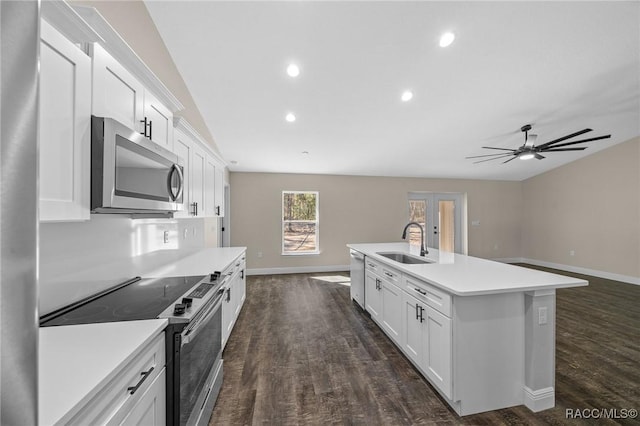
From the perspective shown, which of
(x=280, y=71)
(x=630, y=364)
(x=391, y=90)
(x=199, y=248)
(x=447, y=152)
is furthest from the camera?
(x=447, y=152)

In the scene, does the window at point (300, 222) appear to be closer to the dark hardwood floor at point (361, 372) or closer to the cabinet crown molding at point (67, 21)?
the dark hardwood floor at point (361, 372)

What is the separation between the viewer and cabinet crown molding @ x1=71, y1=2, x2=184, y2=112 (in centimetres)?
114

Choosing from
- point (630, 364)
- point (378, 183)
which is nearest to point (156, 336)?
point (630, 364)

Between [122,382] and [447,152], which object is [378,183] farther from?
[122,382]

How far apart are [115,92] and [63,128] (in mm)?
444

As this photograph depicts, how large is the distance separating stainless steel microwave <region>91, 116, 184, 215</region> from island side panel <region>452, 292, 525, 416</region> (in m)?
2.06

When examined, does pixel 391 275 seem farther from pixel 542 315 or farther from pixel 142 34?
pixel 142 34

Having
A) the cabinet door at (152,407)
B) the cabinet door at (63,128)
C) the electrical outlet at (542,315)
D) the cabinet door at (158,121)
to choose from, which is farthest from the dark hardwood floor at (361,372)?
the cabinet door at (158,121)

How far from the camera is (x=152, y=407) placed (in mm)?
1095

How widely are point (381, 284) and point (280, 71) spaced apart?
2.66 metres

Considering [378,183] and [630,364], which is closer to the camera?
[630,364]

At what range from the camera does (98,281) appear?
5.21 ft

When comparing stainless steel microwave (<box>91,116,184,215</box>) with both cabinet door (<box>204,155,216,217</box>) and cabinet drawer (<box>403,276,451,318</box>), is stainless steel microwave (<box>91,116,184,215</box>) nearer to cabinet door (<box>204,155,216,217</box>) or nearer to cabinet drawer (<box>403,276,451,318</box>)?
cabinet door (<box>204,155,216,217</box>)

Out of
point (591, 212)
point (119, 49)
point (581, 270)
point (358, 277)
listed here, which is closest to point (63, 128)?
point (119, 49)
